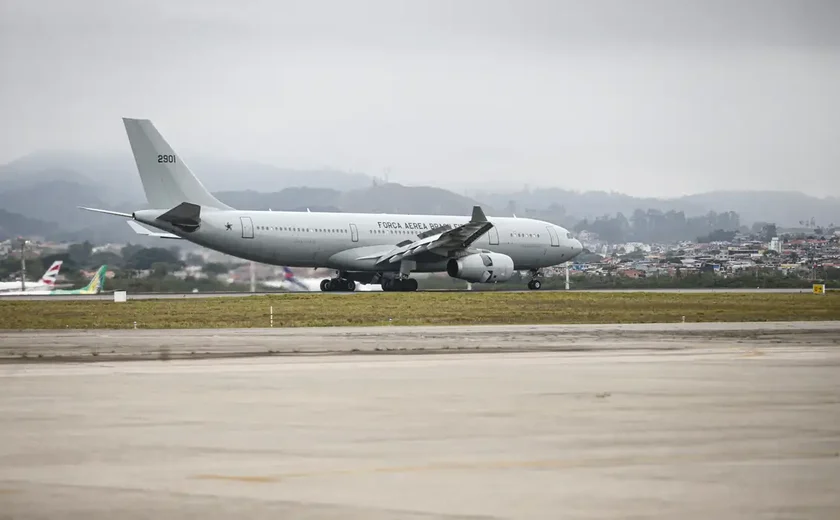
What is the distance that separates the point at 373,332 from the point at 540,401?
15.4m

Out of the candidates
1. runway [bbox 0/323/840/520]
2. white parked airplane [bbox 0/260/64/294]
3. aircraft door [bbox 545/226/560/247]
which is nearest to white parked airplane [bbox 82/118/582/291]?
aircraft door [bbox 545/226/560/247]

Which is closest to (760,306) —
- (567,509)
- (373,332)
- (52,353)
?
(373,332)

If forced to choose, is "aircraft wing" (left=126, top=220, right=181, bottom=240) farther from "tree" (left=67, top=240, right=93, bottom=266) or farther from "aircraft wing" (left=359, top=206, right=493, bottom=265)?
"tree" (left=67, top=240, right=93, bottom=266)

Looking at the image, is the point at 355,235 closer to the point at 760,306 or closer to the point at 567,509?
the point at 760,306

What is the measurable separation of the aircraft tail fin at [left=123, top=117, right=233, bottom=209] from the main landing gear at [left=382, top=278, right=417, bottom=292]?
11872 mm

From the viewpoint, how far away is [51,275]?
227 ft

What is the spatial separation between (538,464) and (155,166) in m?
49.8

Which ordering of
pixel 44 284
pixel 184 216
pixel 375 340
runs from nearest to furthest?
1. pixel 375 340
2. pixel 184 216
3. pixel 44 284

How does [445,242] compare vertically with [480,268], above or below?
above

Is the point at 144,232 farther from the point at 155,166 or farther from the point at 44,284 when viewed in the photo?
the point at 44,284

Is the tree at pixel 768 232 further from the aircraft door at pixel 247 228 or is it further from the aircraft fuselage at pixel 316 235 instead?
the aircraft door at pixel 247 228

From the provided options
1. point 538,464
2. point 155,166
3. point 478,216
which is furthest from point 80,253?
point 538,464

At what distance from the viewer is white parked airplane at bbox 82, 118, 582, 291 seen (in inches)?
2245

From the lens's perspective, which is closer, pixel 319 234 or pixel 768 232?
pixel 319 234
